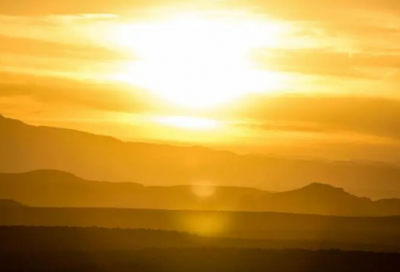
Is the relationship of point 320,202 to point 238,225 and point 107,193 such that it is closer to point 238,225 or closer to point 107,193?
point 107,193

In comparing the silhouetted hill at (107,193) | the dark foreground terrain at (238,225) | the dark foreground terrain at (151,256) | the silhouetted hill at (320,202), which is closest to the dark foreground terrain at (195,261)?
the dark foreground terrain at (151,256)

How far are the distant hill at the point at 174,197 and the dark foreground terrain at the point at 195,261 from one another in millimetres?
79104

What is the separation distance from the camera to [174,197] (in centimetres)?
13412

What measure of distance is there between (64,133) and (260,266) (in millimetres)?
136870

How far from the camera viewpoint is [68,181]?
160125 millimetres

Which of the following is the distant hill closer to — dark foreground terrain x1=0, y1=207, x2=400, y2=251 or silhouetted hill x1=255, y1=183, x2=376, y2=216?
silhouetted hill x1=255, y1=183, x2=376, y2=216

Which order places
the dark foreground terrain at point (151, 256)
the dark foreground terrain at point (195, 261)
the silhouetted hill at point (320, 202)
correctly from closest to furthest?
the dark foreground terrain at point (195, 261) → the dark foreground terrain at point (151, 256) → the silhouetted hill at point (320, 202)

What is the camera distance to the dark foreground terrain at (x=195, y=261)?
3828 cm

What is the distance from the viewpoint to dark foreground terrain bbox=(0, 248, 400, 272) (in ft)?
126

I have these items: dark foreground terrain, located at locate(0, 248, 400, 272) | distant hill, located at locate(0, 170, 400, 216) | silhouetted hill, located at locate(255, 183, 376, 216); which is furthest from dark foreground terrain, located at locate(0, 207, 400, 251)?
silhouetted hill, located at locate(255, 183, 376, 216)

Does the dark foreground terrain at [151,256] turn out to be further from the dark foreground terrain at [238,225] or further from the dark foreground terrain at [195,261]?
the dark foreground terrain at [238,225]

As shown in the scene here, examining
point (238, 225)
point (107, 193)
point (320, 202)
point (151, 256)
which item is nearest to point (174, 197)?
point (107, 193)

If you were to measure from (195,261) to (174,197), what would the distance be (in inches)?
3610

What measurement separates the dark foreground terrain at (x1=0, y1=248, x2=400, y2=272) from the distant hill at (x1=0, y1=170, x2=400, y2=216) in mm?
79104
